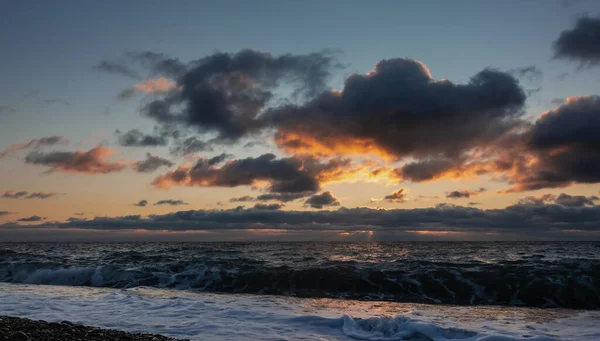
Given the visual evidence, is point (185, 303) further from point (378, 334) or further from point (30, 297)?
point (378, 334)

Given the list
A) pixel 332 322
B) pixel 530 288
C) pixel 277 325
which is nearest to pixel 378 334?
pixel 332 322

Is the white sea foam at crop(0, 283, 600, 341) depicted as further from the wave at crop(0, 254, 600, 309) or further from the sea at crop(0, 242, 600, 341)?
the wave at crop(0, 254, 600, 309)

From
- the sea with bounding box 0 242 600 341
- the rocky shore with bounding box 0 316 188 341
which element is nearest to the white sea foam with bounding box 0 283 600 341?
the sea with bounding box 0 242 600 341

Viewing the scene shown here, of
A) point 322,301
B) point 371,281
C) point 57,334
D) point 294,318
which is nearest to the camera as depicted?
point 57,334

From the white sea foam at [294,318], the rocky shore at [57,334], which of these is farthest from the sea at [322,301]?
the rocky shore at [57,334]

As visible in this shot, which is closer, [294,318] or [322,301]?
[294,318]

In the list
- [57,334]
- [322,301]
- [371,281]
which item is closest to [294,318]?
[322,301]

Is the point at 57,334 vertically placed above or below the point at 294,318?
above

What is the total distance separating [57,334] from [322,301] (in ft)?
34.8

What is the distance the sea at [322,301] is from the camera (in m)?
12.0

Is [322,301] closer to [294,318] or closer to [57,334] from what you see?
[294,318]

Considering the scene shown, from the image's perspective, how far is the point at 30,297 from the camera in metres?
17.6

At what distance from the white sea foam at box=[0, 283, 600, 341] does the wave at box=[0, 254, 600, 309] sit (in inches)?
114

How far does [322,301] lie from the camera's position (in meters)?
17.8
